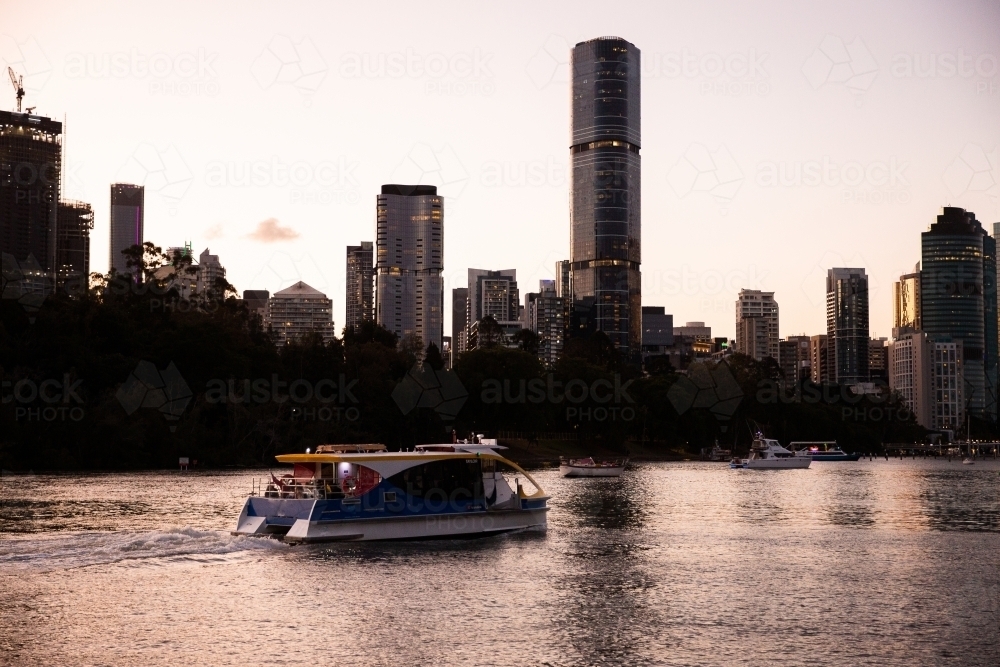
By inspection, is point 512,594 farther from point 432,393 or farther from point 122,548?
point 432,393

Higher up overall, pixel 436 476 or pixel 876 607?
pixel 436 476

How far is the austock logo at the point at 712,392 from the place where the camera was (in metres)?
189

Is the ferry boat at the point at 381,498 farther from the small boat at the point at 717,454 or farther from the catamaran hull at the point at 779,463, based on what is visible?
the small boat at the point at 717,454

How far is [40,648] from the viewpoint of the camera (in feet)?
88.6

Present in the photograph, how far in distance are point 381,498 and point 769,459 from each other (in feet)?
376

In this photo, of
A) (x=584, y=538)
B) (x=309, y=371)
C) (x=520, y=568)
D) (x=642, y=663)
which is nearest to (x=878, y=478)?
(x=309, y=371)

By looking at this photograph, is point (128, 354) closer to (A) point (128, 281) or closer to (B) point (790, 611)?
(A) point (128, 281)

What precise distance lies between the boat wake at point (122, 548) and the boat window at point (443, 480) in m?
6.09

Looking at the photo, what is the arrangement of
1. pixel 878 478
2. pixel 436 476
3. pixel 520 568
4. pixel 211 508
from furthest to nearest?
pixel 878 478, pixel 211 508, pixel 436 476, pixel 520 568

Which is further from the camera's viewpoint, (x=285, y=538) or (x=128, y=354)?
(x=128, y=354)

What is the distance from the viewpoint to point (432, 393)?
148000 mm

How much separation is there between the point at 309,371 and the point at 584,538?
10025 centimetres

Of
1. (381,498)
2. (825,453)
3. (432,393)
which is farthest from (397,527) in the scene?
(825,453)

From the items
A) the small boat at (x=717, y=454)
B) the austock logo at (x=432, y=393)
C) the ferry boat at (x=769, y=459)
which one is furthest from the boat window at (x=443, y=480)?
the small boat at (x=717, y=454)
